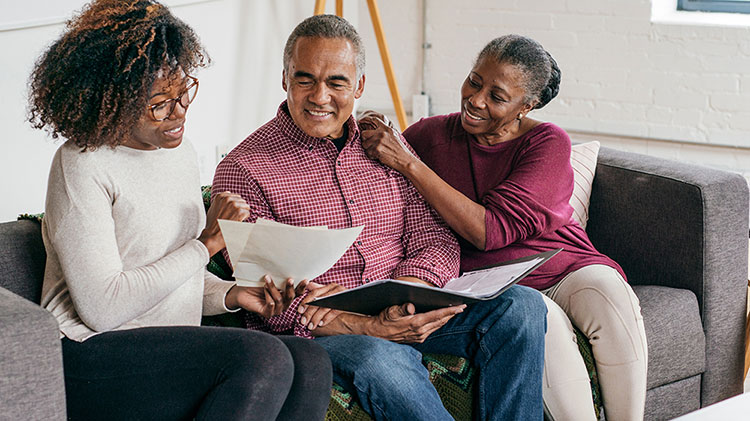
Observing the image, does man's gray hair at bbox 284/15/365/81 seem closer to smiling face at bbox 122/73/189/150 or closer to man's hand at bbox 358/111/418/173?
man's hand at bbox 358/111/418/173

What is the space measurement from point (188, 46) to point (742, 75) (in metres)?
2.93

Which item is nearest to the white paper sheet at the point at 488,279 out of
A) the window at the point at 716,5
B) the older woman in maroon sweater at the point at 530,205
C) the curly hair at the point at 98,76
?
the older woman in maroon sweater at the point at 530,205

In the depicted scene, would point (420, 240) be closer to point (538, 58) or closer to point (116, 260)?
point (538, 58)

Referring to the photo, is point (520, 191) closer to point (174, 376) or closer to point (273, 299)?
point (273, 299)

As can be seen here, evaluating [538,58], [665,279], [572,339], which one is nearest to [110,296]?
[572,339]

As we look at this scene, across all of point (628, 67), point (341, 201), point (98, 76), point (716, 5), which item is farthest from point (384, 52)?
point (98, 76)

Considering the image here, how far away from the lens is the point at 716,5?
400cm

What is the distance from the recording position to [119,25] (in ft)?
5.33

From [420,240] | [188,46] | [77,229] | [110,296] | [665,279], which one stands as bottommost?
[665,279]

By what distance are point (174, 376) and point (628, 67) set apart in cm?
316

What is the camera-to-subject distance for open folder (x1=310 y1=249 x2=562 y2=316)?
1.73 metres

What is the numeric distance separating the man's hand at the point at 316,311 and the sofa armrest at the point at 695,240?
0.98m

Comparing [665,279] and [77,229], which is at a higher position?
[77,229]

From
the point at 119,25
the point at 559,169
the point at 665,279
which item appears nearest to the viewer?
the point at 119,25
